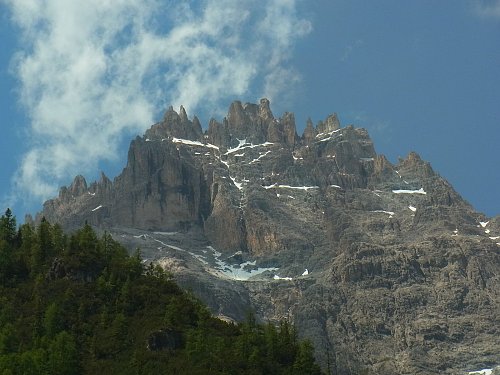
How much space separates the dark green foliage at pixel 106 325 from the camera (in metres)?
139

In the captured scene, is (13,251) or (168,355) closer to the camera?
(168,355)

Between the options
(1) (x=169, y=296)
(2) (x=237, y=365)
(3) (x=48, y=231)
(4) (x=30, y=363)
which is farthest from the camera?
(3) (x=48, y=231)

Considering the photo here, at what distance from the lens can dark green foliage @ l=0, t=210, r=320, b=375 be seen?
139375mm

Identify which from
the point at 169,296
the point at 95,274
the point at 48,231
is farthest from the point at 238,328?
the point at 48,231

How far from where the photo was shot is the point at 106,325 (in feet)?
492

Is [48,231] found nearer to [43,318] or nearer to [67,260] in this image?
[67,260]

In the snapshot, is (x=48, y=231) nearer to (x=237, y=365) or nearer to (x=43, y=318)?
(x=43, y=318)

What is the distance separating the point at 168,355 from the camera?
143500 mm

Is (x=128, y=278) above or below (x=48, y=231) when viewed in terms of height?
below

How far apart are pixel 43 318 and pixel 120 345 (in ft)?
42.3

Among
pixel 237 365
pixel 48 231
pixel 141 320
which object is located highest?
pixel 48 231

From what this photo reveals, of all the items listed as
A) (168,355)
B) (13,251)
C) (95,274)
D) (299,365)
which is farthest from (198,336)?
(13,251)

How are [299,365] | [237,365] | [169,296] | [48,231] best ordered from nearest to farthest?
[237,365], [299,365], [169,296], [48,231]

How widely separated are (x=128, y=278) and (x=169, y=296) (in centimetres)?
673
